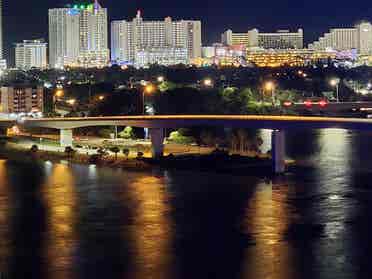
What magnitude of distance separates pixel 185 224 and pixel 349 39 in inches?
1858

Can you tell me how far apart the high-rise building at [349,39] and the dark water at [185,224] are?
138 ft

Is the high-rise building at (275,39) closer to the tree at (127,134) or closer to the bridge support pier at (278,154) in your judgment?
the tree at (127,134)

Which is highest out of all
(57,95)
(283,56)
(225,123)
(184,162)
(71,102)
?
(283,56)

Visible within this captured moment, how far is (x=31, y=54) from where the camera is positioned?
49.5m

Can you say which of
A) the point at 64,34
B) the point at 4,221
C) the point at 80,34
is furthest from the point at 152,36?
the point at 4,221

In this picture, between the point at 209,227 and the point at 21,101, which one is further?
the point at 21,101

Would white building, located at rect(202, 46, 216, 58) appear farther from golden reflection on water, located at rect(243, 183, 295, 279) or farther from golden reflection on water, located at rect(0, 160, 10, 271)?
golden reflection on water, located at rect(243, 183, 295, 279)

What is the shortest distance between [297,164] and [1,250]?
554 cm

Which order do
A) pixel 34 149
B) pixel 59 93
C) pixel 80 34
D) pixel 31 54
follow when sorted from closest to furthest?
pixel 34 149 → pixel 59 93 → pixel 80 34 → pixel 31 54

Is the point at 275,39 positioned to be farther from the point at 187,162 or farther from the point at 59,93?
the point at 187,162

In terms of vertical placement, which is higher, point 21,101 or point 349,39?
point 349,39

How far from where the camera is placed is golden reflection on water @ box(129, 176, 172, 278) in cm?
632

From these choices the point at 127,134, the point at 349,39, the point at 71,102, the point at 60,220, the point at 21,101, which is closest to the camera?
the point at 60,220

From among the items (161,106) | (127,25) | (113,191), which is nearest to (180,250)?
(113,191)
